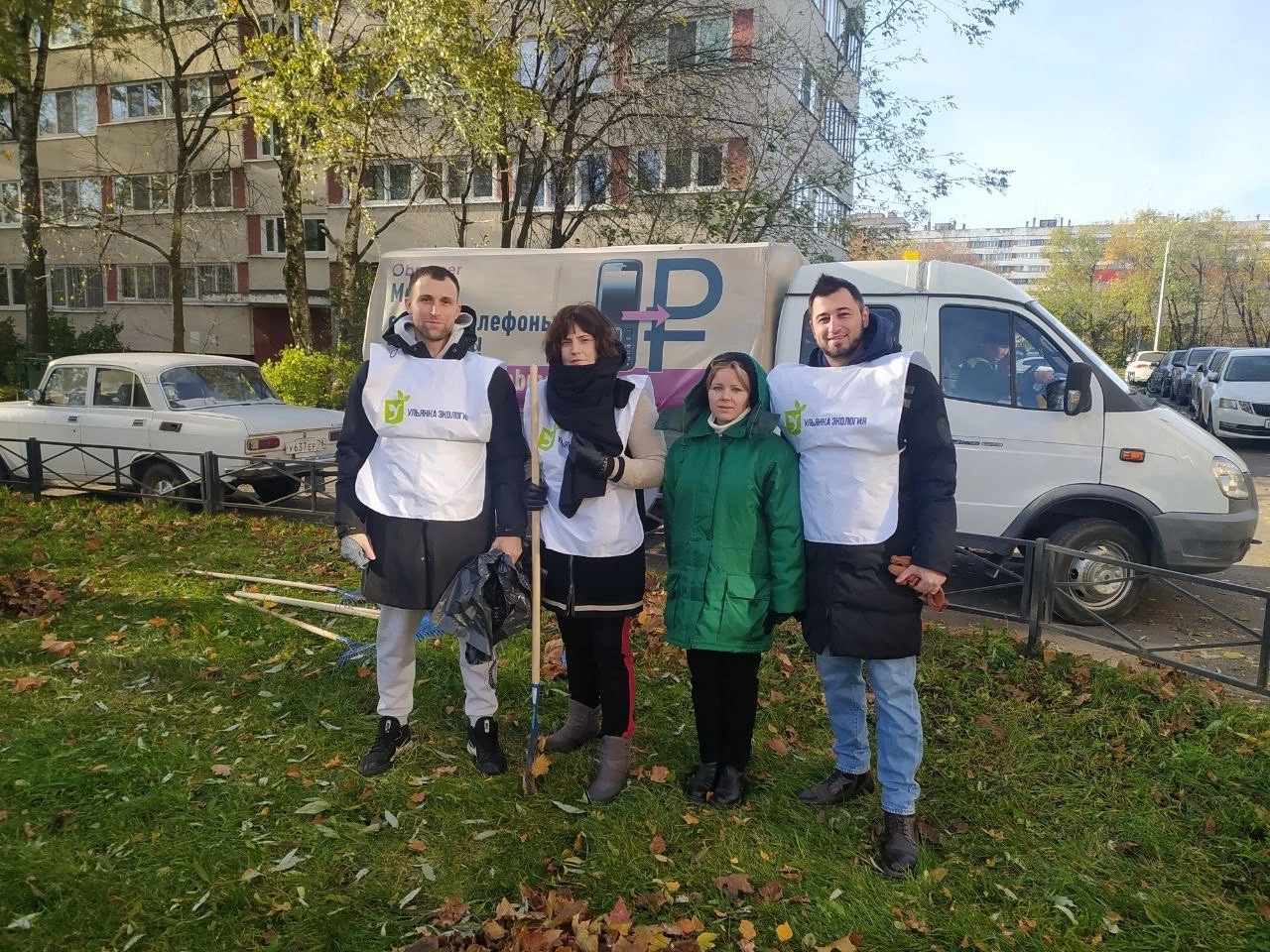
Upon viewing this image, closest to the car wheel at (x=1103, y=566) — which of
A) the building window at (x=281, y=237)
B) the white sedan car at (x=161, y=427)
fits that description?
the white sedan car at (x=161, y=427)

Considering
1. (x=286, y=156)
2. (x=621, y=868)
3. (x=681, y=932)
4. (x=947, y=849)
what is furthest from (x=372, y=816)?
(x=286, y=156)

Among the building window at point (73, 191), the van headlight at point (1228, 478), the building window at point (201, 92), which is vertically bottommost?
the van headlight at point (1228, 478)

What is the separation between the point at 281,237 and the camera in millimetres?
29359

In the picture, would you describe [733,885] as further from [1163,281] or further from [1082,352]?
[1163,281]

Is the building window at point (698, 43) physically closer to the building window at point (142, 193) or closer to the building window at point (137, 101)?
the building window at point (142, 193)

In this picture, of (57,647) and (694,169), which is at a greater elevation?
(694,169)

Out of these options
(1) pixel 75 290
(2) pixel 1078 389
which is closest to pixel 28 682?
(2) pixel 1078 389

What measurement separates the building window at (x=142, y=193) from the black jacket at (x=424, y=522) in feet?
78.8

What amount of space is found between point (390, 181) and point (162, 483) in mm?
17674

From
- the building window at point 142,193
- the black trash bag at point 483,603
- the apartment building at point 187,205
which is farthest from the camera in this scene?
the building window at point 142,193

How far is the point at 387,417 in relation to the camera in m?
3.77

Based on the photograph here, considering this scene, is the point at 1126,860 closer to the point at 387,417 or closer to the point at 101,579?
the point at 387,417

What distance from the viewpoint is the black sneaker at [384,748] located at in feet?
13.3

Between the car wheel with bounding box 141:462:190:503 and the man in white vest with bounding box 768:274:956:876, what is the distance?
27.2 feet
